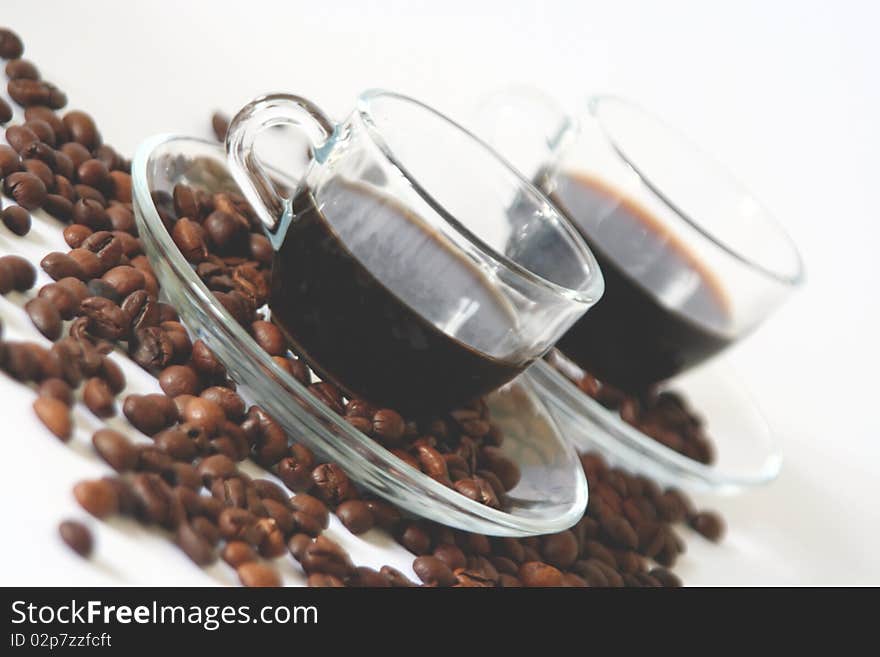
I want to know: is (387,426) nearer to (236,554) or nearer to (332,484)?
(332,484)

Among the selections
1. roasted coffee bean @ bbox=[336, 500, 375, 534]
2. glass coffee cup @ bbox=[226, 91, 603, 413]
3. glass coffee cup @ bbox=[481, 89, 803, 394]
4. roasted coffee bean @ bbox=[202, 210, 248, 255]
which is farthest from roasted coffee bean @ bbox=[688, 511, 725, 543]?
roasted coffee bean @ bbox=[202, 210, 248, 255]

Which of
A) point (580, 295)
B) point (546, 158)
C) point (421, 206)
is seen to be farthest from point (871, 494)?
point (421, 206)

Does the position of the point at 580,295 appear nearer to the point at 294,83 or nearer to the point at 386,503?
the point at 386,503

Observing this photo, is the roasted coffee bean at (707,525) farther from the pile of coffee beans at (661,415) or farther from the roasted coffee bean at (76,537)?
the roasted coffee bean at (76,537)

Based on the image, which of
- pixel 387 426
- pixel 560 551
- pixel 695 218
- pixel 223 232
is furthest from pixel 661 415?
pixel 223 232

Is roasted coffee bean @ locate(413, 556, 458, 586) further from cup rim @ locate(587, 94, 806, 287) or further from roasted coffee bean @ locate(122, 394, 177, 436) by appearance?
cup rim @ locate(587, 94, 806, 287)

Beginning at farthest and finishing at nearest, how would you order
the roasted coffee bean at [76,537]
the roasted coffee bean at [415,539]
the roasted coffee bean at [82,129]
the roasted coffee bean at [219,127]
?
the roasted coffee bean at [219,127] → the roasted coffee bean at [82,129] → the roasted coffee bean at [415,539] → the roasted coffee bean at [76,537]

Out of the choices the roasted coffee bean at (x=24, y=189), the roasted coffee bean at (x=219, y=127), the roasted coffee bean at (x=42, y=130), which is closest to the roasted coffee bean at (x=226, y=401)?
the roasted coffee bean at (x=24, y=189)
